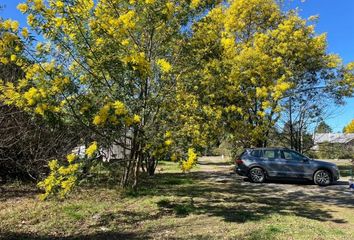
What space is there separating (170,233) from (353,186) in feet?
29.7

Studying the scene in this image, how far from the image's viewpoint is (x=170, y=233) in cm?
724

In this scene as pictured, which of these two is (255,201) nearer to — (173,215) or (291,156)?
(173,215)

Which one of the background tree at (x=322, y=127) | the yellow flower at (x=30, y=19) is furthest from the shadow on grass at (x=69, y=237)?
the background tree at (x=322, y=127)

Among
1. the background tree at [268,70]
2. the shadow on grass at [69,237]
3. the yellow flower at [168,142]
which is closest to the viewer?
the shadow on grass at [69,237]

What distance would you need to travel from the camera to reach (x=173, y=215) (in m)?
8.80

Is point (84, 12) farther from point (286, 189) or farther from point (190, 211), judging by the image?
point (286, 189)

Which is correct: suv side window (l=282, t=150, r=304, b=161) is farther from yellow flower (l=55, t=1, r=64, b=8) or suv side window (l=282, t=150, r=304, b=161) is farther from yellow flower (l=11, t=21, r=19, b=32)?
yellow flower (l=11, t=21, r=19, b=32)

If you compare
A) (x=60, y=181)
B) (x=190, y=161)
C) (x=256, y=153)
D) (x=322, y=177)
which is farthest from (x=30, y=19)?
(x=322, y=177)

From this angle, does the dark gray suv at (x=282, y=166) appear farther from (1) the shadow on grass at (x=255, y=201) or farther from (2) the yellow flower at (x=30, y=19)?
(2) the yellow flower at (x=30, y=19)

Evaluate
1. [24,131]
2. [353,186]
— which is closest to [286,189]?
[353,186]

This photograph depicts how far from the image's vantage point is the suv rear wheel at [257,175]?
1652 centimetres

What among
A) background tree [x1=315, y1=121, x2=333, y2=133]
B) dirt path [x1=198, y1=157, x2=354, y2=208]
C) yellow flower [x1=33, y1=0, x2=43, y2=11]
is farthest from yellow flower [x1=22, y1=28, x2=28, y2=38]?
background tree [x1=315, y1=121, x2=333, y2=133]

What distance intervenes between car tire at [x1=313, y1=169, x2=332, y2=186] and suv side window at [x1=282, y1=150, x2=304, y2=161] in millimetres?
901

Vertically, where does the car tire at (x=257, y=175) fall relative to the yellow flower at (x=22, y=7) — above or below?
below
